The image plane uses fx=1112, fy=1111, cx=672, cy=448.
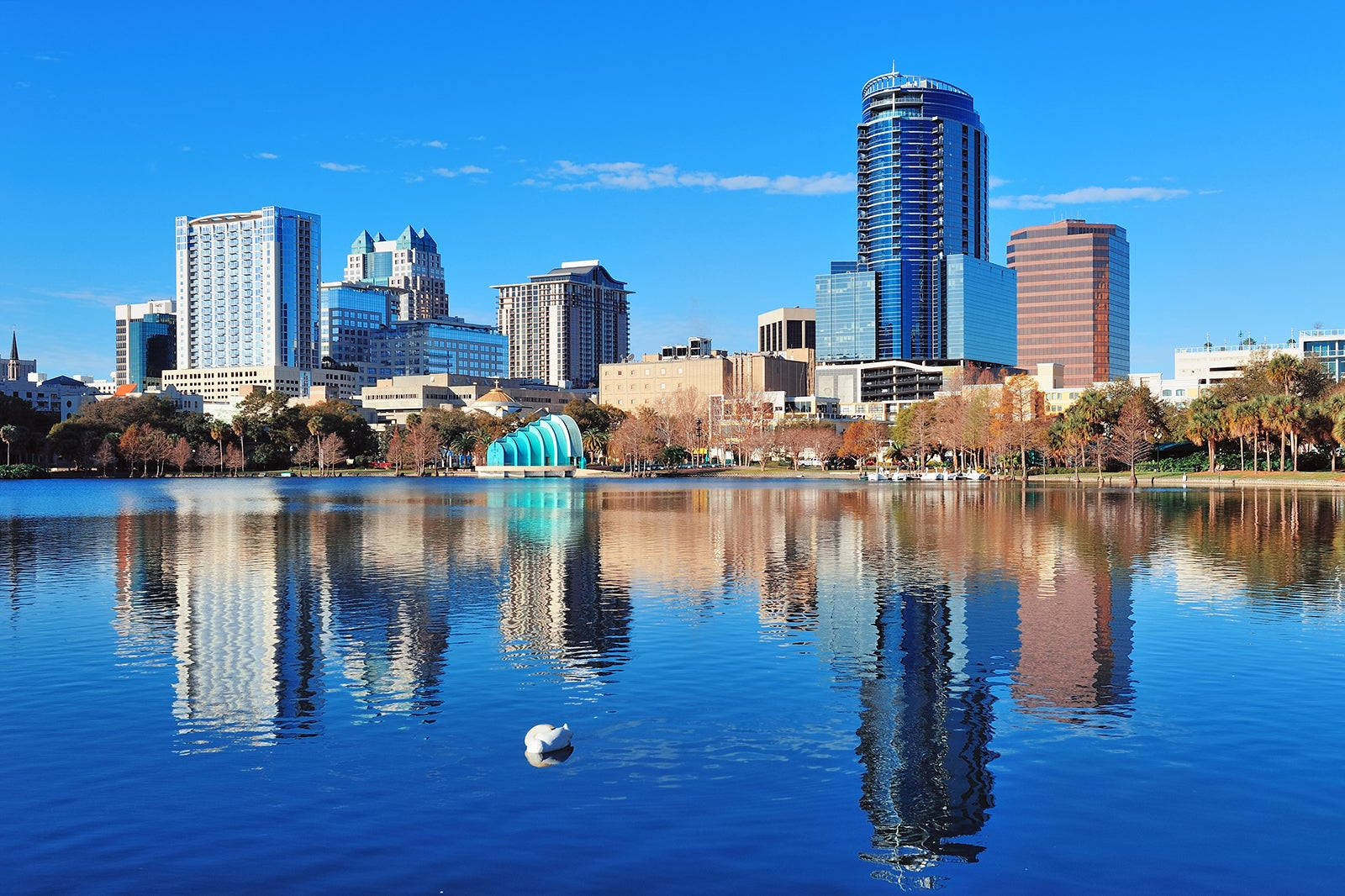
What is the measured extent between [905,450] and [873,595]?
131 metres

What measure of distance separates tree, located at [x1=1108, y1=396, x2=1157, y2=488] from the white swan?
102 m

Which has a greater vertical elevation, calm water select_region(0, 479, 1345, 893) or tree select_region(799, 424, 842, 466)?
tree select_region(799, 424, 842, 466)

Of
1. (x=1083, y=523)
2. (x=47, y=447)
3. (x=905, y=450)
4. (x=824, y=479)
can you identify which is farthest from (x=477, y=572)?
(x=47, y=447)

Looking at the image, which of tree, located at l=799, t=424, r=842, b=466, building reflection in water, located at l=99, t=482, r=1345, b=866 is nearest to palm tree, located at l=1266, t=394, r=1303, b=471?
building reflection in water, located at l=99, t=482, r=1345, b=866

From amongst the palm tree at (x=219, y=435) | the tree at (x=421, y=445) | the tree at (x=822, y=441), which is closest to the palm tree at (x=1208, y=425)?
the tree at (x=822, y=441)

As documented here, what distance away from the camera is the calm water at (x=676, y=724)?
11750 mm

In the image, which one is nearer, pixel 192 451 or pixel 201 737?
pixel 201 737

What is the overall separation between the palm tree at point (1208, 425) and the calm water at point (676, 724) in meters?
Answer: 74.5

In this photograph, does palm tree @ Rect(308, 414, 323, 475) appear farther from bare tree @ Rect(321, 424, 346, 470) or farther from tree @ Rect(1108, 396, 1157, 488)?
tree @ Rect(1108, 396, 1157, 488)

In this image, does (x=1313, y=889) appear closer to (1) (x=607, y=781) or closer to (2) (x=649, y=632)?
(1) (x=607, y=781)

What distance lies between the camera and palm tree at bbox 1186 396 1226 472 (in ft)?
344

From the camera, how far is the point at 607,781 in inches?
553

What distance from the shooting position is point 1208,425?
10544 cm

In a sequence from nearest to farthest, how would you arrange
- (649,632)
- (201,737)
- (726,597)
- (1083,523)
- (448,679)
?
1. (201,737)
2. (448,679)
3. (649,632)
4. (726,597)
5. (1083,523)
